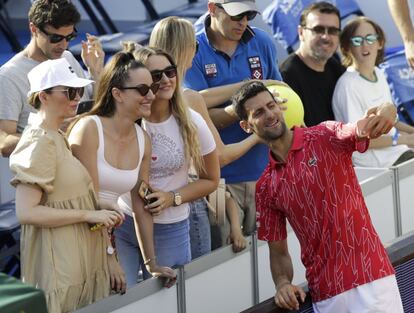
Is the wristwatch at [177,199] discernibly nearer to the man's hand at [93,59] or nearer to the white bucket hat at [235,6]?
the man's hand at [93,59]

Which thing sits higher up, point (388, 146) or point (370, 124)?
point (370, 124)

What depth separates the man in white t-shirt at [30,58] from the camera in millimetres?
4852

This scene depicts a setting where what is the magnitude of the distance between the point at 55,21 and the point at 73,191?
3.32 feet

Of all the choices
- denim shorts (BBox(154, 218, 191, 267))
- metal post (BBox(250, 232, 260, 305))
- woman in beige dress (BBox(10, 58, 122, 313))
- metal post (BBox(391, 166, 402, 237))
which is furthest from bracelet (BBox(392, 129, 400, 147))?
woman in beige dress (BBox(10, 58, 122, 313))

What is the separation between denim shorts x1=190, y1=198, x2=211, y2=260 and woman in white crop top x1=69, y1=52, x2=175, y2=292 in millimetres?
509

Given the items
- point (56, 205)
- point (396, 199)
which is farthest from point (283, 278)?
point (396, 199)

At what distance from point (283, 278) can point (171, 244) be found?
0.64 m

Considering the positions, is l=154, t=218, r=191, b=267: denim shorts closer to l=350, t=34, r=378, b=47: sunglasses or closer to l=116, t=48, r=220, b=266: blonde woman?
l=116, t=48, r=220, b=266: blonde woman

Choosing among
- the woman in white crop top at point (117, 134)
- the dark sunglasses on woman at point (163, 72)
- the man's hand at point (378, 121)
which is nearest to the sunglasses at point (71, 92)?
the woman in white crop top at point (117, 134)

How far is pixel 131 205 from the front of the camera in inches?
189

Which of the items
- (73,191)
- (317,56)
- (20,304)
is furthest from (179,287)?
(317,56)

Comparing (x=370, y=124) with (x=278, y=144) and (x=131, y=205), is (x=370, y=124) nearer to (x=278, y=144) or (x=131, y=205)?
(x=278, y=144)

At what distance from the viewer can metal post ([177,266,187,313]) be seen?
15.4 ft

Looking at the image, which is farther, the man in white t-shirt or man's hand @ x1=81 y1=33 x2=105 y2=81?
man's hand @ x1=81 y1=33 x2=105 y2=81
